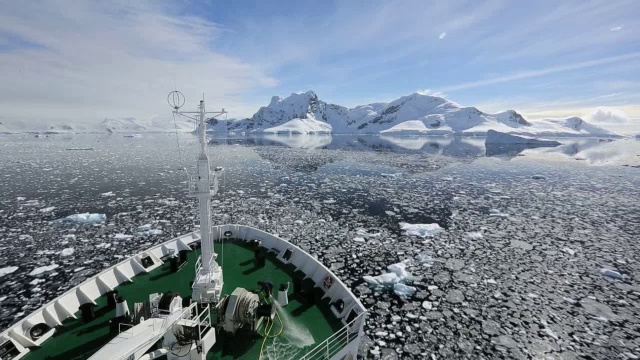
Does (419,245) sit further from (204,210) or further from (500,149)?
(500,149)

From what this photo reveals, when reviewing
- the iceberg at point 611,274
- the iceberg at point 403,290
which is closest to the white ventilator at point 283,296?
the iceberg at point 403,290

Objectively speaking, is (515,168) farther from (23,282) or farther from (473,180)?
(23,282)

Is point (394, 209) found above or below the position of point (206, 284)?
below

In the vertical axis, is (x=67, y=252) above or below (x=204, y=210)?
below

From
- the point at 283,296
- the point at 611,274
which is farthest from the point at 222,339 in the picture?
the point at 611,274

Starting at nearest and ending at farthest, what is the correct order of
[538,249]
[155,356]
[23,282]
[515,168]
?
[155,356], [23,282], [538,249], [515,168]

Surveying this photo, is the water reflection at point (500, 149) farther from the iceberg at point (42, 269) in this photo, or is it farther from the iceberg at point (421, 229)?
the iceberg at point (42, 269)

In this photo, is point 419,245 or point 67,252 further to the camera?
point 419,245

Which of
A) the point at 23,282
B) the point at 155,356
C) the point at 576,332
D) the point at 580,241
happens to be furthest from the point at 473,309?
the point at 23,282
